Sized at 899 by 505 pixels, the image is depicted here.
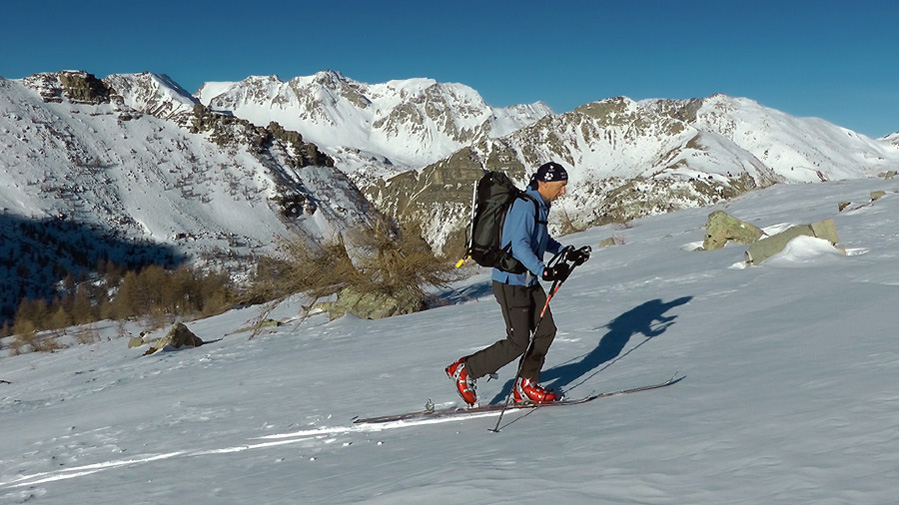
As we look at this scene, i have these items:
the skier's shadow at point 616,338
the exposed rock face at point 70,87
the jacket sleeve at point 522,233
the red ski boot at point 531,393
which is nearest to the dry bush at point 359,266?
the skier's shadow at point 616,338

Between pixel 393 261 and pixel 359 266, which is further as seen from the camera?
pixel 359 266

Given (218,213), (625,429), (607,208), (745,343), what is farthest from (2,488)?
(607,208)

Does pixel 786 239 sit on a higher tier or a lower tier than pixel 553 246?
lower

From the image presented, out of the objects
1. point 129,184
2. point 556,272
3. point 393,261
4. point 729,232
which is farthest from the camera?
point 129,184

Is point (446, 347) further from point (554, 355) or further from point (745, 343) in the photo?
point (745, 343)

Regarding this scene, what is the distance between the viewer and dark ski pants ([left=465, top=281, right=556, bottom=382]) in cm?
499

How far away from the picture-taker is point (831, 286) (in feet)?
23.7

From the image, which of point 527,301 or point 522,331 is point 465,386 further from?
point 527,301

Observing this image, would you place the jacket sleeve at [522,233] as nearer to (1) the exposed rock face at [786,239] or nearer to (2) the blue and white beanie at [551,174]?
(2) the blue and white beanie at [551,174]

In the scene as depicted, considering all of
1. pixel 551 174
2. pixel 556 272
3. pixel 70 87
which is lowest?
pixel 556 272

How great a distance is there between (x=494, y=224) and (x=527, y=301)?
2.18 ft

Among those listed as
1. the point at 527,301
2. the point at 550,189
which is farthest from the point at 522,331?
the point at 550,189

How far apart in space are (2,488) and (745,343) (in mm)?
5869

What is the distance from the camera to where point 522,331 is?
500 cm
